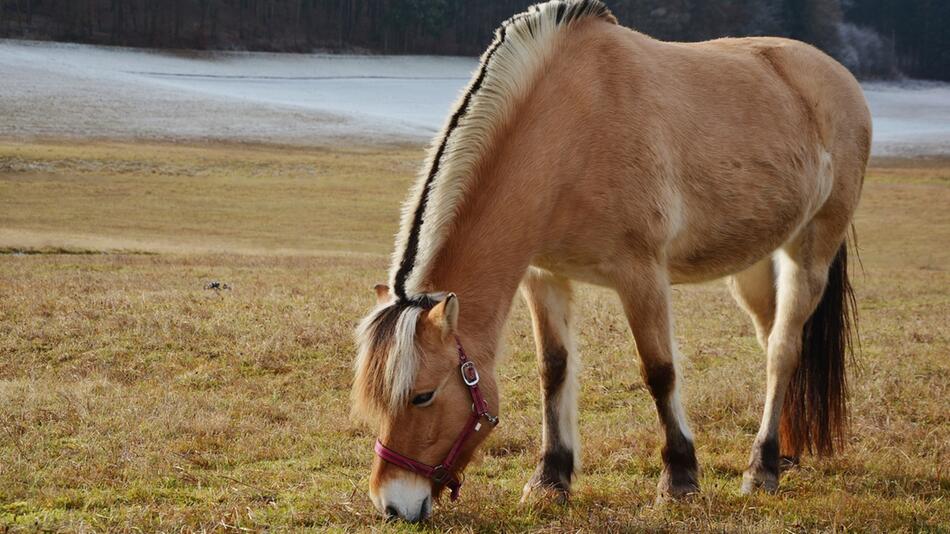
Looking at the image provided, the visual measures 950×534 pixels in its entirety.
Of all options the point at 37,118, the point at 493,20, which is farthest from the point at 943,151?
the point at 37,118

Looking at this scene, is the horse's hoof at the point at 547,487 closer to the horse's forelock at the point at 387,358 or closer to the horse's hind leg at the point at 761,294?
the horse's forelock at the point at 387,358

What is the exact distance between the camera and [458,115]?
195 inches

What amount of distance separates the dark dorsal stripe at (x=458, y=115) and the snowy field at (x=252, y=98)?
1874 inches

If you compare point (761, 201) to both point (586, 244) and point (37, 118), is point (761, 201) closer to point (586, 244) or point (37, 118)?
point (586, 244)

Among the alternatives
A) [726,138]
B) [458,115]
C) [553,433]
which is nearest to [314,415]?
[553,433]

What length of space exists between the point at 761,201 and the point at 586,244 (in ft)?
5.45

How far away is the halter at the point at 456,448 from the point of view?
4.32 metres

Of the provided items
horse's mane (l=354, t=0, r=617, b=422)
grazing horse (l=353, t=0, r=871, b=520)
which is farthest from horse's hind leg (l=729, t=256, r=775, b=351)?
horse's mane (l=354, t=0, r=617, b=422)

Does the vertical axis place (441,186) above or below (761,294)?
above

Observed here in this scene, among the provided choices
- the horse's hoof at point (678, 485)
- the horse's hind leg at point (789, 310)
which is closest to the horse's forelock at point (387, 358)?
the horse's hoof at point (678, 485)

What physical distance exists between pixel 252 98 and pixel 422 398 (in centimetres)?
6580

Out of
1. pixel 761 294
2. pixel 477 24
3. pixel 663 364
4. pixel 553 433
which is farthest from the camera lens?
pixel 477 24

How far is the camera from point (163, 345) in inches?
360

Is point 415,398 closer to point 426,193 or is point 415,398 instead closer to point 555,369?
point 426,193
